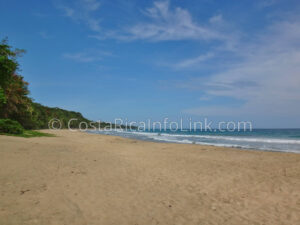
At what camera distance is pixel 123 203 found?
188 inches

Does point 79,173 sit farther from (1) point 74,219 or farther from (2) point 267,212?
(2) point 267,212

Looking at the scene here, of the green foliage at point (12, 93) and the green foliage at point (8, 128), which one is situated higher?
the green foliage at point (12, 93)

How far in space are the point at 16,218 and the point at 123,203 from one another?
6.57 ft

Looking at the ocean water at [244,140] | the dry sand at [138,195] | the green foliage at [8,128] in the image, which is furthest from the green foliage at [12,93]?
the ocean water at [244,140]

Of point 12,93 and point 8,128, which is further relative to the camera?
point 12,93

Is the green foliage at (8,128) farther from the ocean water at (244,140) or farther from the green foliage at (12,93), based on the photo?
the ocean water at (244,140)

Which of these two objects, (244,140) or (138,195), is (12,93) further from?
(244,140)

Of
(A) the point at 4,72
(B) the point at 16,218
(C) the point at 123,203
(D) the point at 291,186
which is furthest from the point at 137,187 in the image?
(A) the point at 4,72

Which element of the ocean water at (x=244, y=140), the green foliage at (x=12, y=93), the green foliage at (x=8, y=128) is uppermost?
the green foliage at (x=12, y=93)

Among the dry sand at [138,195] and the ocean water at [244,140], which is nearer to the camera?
the dry sand at [138,195]

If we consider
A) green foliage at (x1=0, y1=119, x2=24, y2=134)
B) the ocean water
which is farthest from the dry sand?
green foliage at (x1=0, y1=119, x2=24, y2=134)

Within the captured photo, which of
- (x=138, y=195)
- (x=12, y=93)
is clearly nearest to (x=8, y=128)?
(x=12, y=93)

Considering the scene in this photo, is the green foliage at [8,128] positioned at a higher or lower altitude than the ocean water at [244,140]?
higher

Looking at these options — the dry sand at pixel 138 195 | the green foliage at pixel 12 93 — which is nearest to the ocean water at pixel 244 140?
the dry sand at pixel 138 195
